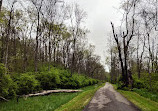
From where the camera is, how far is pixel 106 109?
6055mm

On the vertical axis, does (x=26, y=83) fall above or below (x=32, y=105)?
above

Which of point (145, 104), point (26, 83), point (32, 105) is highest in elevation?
point (26, 83)

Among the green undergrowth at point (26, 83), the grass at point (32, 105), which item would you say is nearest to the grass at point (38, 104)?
the grass at point (32, 105)

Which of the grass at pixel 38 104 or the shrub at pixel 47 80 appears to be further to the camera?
the shrub at pixel 47 80

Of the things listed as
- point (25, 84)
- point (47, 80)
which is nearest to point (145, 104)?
point (25, 84)

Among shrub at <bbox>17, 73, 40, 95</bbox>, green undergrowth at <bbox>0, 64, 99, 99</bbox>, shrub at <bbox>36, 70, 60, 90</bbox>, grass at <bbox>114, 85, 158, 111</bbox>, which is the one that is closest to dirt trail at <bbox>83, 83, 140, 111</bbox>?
grass at <bbox>114, 85, 158, 111</bbox>

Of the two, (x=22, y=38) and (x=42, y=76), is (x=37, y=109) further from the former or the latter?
(x=22, y=38)

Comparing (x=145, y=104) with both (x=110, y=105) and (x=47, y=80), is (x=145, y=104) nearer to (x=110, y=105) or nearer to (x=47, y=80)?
(x=110, y=105)

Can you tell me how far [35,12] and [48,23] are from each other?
3.01 meters

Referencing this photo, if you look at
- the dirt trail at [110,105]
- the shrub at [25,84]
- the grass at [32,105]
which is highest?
the shrub at [25,84]

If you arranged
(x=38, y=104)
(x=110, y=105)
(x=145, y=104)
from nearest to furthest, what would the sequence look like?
1. (x=145, y=104)
2. (x=110, y=105)
3. (x=38, y=104)

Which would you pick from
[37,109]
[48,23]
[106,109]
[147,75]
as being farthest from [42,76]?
[147,75]

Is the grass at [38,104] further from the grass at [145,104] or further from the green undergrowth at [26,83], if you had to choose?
the grass at [145,104]

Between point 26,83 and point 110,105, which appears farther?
point 26,83
